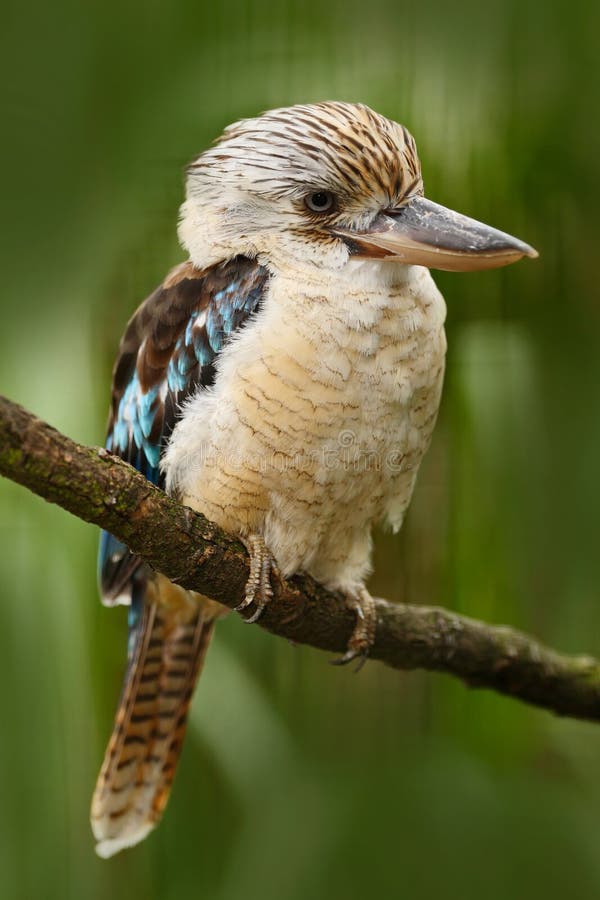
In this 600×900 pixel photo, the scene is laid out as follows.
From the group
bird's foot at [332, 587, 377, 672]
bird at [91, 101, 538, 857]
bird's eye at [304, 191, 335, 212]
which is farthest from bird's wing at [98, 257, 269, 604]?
bird's foot at [332, 587, 377, 672]

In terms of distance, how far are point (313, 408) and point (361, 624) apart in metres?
0.42

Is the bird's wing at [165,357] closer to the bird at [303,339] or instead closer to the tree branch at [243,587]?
the bird at [303,339]

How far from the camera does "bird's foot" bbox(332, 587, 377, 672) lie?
1.53 meters

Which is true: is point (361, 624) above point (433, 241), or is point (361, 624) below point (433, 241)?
below

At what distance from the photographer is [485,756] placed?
190 centimetres

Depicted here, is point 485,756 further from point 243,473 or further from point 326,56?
point 326,56

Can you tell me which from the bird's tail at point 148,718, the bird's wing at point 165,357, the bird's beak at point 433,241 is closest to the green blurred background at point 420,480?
the bird's tail at point 148,718

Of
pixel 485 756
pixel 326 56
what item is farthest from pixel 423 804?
pixel 326 56

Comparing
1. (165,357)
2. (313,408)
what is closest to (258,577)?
(313,408)

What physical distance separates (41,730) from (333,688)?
0.59 m

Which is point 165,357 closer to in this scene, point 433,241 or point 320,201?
point 320,201

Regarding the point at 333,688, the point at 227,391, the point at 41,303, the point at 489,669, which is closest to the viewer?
the point at 227,391

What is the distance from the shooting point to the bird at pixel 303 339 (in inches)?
51.6

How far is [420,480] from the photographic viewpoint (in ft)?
6.46
